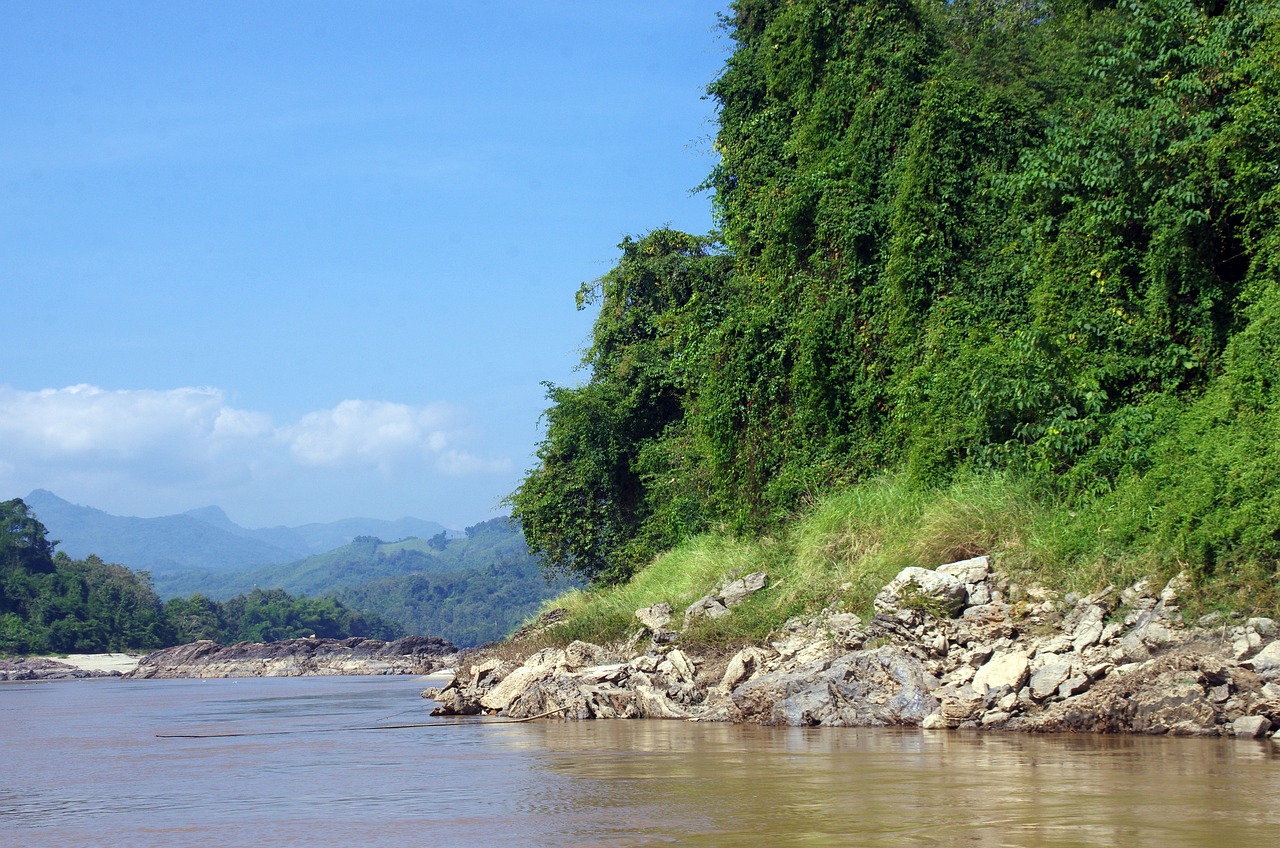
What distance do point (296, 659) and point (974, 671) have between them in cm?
5921

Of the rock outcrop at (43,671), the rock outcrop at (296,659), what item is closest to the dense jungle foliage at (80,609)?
the rock outcrop at (43,671)

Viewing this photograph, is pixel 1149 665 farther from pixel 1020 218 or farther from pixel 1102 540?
pixel 1020 218

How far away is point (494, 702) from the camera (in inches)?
736

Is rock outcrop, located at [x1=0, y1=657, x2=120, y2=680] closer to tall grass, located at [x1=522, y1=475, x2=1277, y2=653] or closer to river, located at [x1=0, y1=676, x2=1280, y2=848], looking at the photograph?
tall grass, located at [x1=522, y1=475, x2=1277, y2=653]

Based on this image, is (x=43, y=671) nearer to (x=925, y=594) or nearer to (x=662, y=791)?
(x=925, y=594)

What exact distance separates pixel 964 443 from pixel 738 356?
19.4 feet

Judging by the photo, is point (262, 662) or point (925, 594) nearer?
point (925, 594)

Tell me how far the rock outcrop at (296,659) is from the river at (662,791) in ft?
165

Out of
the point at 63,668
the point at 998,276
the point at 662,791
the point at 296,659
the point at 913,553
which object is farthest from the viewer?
the point at 63,668

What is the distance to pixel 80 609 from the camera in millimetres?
77625

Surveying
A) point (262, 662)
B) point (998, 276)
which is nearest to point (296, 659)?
point (262, 662)

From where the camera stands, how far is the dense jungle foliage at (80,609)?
74.5 m

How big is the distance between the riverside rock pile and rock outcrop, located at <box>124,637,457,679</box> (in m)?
46.7

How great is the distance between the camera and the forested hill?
14352 millimetres
